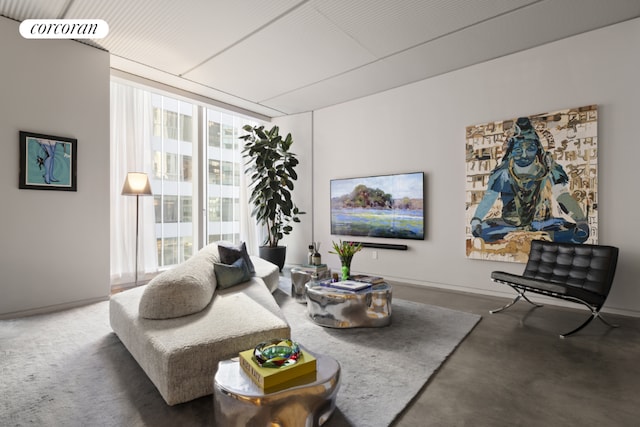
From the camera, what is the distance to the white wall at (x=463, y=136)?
A: 10.9 ft

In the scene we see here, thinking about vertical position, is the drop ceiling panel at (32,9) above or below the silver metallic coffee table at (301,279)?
above

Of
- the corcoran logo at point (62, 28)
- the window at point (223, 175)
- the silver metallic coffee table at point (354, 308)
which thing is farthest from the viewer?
the window at point (223, 175)

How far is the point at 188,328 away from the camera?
205 cm

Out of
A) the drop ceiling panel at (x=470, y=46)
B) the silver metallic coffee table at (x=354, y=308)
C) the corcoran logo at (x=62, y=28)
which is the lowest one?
the silver metallic coffee table at (x=354, y=308)

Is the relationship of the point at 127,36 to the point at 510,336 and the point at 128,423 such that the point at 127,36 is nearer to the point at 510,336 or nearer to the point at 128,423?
the point at 128,423

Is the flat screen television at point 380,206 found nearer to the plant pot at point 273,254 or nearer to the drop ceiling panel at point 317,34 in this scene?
the plant pot at point 273,254

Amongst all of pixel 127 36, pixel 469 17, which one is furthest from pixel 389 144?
pixel 127 36

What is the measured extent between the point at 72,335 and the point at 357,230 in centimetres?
388

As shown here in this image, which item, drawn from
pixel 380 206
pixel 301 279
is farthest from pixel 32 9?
pixel 380 206

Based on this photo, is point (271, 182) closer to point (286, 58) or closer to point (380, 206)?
point (380, 206)

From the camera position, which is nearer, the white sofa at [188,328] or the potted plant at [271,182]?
the white sofa at [188,328]

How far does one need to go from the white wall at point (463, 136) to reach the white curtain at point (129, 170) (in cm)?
277

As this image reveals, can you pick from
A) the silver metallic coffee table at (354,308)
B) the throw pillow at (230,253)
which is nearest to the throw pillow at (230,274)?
the throw pillow at (230,253)

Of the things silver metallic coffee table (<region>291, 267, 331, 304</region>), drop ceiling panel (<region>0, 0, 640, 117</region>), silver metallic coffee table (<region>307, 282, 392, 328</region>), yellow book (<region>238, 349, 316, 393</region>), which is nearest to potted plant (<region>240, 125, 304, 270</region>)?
drop ceiling panel (<region>0, 0, 640, 117</region>)
